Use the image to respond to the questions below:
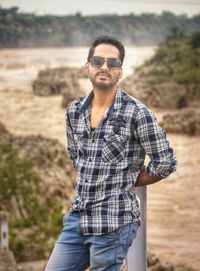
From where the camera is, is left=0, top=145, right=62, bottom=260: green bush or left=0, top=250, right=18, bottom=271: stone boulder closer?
left=0, top=250, right=18, bottom=271: stone boulder

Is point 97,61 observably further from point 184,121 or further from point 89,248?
point 184,121

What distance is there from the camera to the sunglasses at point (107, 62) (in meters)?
2.49

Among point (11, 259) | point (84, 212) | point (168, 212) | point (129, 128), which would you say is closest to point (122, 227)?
point (84, 212)

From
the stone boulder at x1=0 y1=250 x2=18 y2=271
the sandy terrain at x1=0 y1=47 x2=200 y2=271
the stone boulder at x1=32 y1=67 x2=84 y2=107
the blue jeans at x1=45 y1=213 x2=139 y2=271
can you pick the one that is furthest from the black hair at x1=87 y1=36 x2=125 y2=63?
the stone boulder at x1=32 y1=67 x2=84 y2=107

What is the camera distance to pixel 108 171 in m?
2.40

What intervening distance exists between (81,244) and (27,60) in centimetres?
330

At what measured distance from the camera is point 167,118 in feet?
17.8

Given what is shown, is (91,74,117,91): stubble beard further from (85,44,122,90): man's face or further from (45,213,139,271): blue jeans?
(45,213,139,271): blue jeans

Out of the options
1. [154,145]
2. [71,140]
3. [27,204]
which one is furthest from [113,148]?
[27,204]

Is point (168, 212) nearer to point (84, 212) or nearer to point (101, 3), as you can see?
point (101, 3)

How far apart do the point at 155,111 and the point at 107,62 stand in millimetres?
2980

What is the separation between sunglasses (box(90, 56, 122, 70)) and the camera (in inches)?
97.9

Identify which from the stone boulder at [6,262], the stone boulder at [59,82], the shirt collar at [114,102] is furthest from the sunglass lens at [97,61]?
the stone boulder at [59,82]

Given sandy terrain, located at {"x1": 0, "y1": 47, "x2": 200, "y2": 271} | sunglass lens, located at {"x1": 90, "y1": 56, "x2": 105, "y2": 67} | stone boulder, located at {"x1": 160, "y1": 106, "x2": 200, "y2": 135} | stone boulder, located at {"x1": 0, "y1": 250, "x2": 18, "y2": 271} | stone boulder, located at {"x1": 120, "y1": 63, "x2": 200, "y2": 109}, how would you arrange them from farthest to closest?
stone boulder, located at {"x1": 120, "y1": 63, "x2": 200, "y2": 109} → stone boulder, located at {"x1": 160, "y1": 106, "x2": 200, "y2": 135} → sandy terrain, located at {"x1": 0, "y1": 47, "x2": 200, "y2": 271} → stone boulder, located at {"x1": 0, "y1": 250, "x2": 18, "y2": 271} → sunglass lens, located at {"x1": 90, "y1": 56, "x2": 105, "y2": 67}
